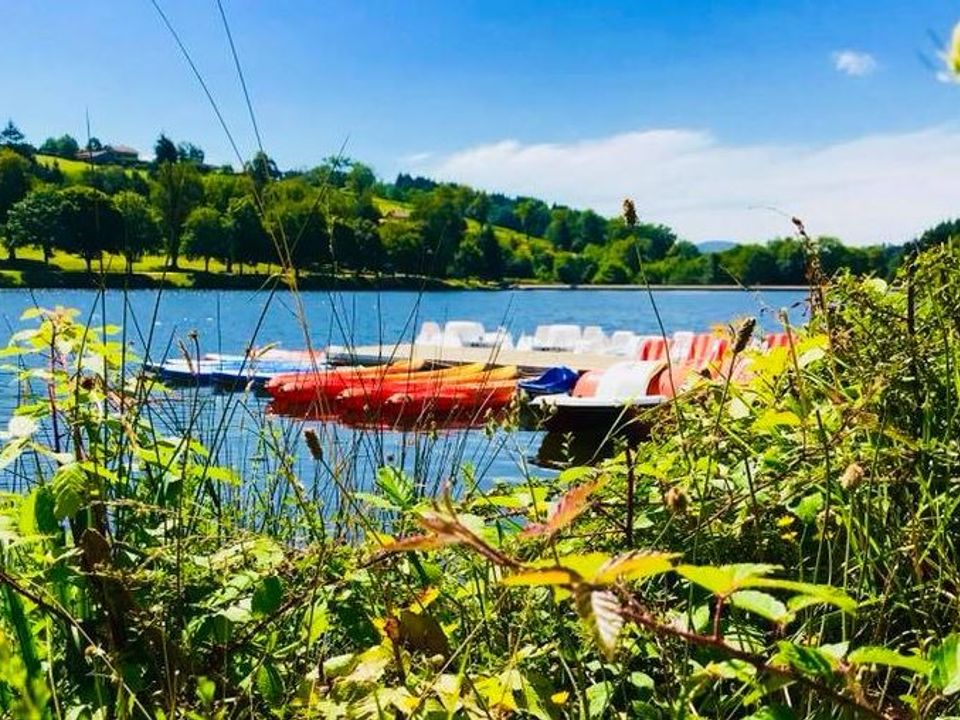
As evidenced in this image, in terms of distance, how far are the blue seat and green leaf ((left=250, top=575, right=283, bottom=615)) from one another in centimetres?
1376

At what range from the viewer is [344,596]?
1.33 metres

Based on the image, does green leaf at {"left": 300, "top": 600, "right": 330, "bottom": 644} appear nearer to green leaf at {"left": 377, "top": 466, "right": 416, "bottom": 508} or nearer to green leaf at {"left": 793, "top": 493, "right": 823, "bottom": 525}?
green leaf at {"left": 377, "top": 466, "right": 416, "bottom": 508}

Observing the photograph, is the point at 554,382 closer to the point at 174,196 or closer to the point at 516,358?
the point at 516,358

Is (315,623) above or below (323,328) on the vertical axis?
above

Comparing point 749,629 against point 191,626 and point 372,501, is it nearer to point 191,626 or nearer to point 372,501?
point 372,501

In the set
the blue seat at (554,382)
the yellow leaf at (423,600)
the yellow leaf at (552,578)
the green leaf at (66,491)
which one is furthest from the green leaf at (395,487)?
the blue seat at (554,382)

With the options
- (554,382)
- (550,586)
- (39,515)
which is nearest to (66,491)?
(39,515)

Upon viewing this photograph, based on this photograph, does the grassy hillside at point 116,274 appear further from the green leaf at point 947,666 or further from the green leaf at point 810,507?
the green leaf at point 947,666

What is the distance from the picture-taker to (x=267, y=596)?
1.14m

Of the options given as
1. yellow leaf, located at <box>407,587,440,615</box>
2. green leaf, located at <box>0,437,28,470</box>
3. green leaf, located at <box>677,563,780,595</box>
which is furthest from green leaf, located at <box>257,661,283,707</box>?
green leaf, located at <box>677,563,780,595</box>

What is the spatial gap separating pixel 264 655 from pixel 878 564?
0.76m

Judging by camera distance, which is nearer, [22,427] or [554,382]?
[22,427]

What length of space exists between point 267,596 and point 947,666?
73 cm

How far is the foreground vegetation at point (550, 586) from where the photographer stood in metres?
1.00
